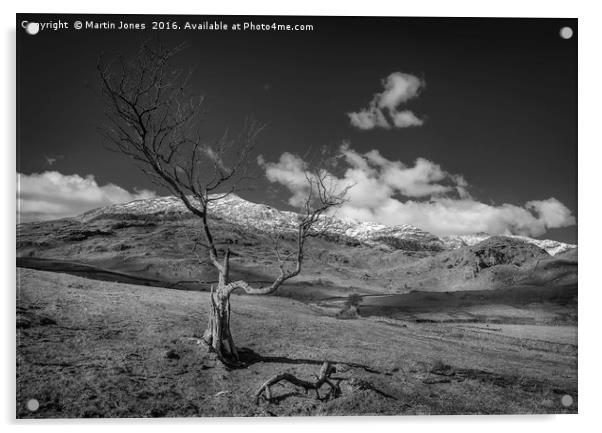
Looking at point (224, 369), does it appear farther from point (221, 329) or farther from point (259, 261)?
point (259, 261)

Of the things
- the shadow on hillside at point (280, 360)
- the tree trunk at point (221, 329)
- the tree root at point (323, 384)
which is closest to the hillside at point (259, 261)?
the shadow on hillside at point (280, 360)

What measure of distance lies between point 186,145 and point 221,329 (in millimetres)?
4426

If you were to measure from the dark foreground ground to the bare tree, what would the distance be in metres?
1.15

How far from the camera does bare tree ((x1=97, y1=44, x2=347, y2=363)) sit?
9047 millimetres

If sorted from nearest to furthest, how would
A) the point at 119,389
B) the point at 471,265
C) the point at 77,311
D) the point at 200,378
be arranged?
the point at 119,389, the point at 200,378, the point at 77,311, the point at 471,265

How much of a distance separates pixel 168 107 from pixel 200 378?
603cm

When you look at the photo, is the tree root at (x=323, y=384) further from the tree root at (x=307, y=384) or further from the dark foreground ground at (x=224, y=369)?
the dark foreground ground at (x=224, y=369)

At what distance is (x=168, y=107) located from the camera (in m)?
9.30

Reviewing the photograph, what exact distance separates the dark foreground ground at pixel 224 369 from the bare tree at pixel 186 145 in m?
1.15

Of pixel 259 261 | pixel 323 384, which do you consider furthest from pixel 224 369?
pixel 259 261

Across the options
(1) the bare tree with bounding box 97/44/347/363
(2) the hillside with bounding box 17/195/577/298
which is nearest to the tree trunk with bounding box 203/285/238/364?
(1) the bare tree with bounding box 97/44/347/363

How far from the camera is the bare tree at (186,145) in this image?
9.05m
